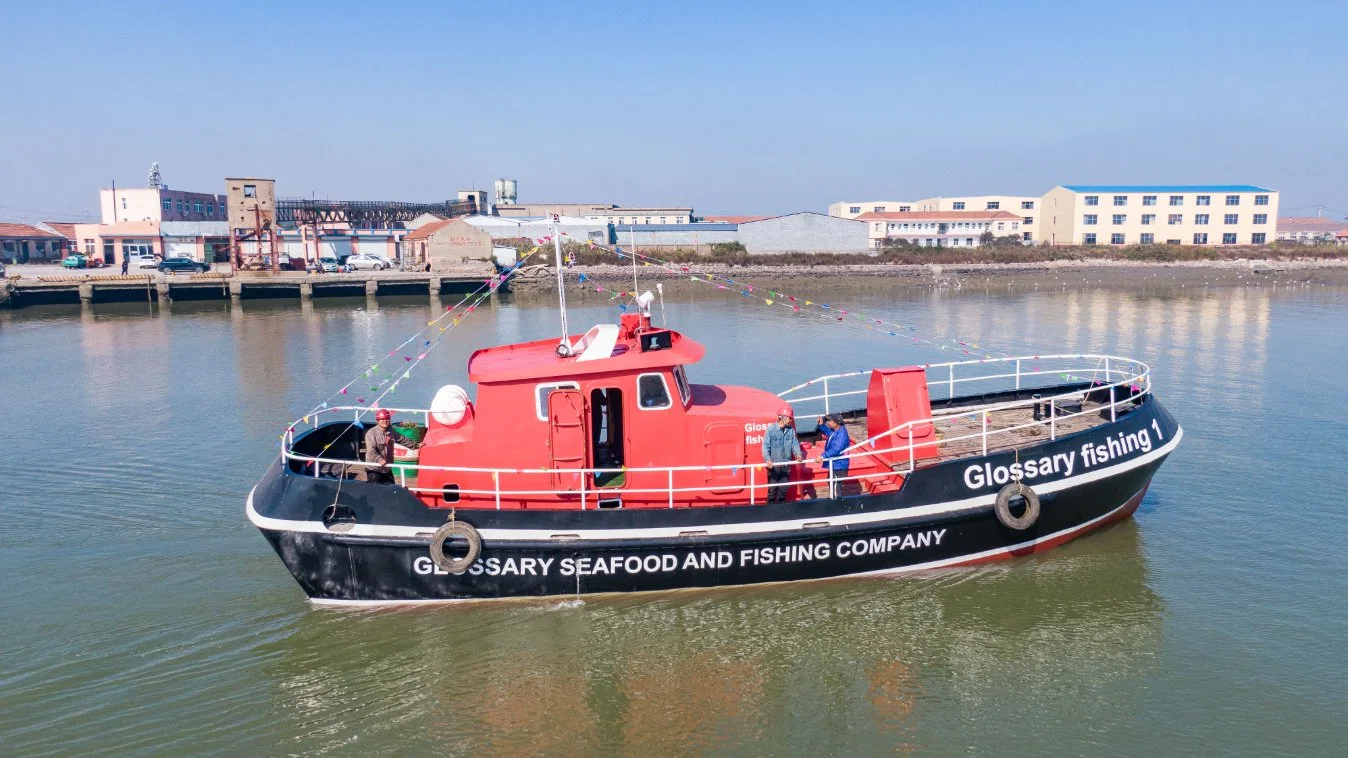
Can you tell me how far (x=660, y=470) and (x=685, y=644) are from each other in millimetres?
1651

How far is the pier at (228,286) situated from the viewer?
42.2 meters

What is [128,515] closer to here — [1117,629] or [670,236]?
[1117,629]

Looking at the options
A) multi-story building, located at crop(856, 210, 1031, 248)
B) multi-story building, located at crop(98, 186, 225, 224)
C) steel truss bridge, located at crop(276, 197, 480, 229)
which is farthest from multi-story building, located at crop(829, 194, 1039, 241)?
multi-story building, located at crop(98, 186, 225, 224)

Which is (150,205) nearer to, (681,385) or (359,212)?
(359,212)

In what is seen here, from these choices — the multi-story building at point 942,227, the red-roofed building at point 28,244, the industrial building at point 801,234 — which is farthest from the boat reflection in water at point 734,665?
the red-roofed building at point 28,244

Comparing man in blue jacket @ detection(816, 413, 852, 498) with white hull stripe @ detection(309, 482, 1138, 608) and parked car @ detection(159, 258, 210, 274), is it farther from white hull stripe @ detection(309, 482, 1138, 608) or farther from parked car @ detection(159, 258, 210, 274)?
parked car @ detection(159, 258, 210, 274)

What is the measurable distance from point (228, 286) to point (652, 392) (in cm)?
4208

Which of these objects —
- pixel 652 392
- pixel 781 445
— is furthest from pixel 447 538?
pixel 781 445

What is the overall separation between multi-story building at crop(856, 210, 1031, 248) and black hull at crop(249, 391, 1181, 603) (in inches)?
2602

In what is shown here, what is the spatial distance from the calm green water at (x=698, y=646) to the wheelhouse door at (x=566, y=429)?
59.6 inches

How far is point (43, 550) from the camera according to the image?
10.5m

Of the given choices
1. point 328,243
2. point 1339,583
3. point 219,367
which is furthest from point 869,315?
point 328,243

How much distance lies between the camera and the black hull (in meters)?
8.70

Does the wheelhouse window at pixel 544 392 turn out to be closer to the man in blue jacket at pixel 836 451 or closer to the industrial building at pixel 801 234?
the man in blue jacket at pixel 836 451
